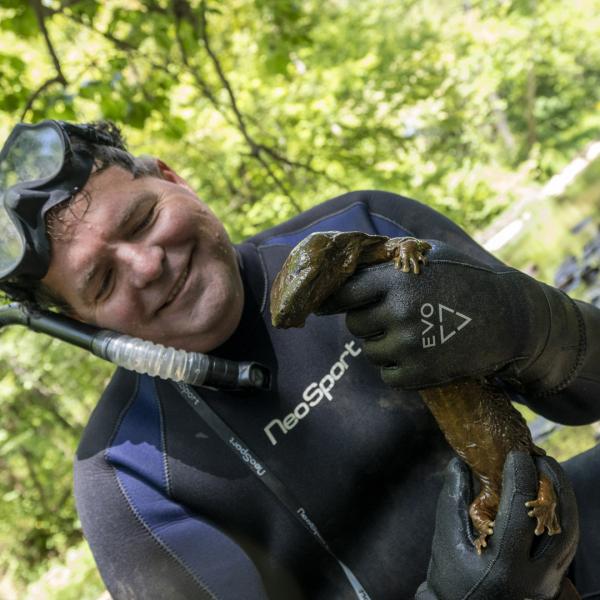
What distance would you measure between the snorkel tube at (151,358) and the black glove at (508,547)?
2.08ft

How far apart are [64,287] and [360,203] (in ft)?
3.13

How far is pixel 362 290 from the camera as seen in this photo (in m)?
1.25

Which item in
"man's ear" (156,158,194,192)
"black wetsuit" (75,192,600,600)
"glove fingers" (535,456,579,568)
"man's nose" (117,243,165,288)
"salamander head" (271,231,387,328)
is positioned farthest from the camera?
"man's ear" (156,158,194,192)

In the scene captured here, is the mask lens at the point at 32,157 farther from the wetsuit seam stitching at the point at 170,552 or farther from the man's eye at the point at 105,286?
the wetsuit seam stitching at the point at 170,552

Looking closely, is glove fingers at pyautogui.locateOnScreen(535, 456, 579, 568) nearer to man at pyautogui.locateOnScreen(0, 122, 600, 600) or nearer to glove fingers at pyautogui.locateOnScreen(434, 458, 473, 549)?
man at pyautogui.locateOnScreen(0, 122, 600, 600)

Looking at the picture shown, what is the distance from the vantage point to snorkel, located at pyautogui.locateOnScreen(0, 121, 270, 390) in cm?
158

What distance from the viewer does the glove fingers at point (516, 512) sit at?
1.25m

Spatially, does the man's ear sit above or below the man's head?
above

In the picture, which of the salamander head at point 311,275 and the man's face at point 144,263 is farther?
the man's face at point 144,263

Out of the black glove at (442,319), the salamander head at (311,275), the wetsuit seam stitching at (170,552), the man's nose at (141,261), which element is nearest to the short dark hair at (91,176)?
the man's nose at (141,261)

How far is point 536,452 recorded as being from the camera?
1.41m

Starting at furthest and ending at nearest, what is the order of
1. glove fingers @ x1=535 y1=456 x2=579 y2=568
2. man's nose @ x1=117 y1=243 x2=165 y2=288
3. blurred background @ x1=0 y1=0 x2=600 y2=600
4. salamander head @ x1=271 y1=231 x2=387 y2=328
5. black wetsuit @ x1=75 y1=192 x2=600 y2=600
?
blurred background @ x1=0 y1=0 x2=600 y2=600 < black wetsuit @ x1=75 y1=192 x2=600 y2=600 < man's nose @ x1=117 y1=243 x2=165 y2=288 < glove fingers @ x1=535 y1=456 x2=579 y2=568 < salamander head @ x1=271 y1=231 x2=387 y2=328

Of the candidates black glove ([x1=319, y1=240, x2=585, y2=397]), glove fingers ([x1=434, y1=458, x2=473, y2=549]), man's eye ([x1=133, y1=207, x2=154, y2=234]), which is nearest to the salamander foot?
glove fingers ([x1=434, y1=458, x2=473, y2=549])

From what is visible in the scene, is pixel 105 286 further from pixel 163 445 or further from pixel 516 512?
pixel 516 512
